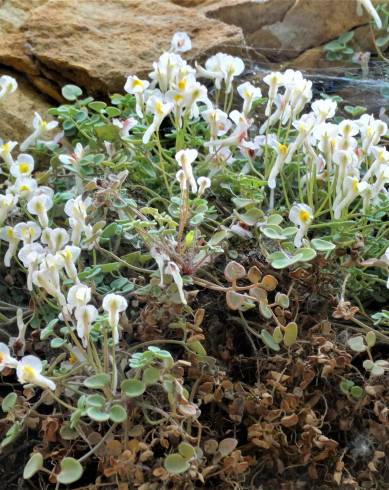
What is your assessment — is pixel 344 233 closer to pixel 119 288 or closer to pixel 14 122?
pixel 119 288

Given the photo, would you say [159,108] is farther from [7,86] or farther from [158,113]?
[7,86]

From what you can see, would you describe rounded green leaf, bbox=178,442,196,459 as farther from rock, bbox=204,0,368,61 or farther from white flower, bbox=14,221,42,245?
rock, bbox=204,0,368,61

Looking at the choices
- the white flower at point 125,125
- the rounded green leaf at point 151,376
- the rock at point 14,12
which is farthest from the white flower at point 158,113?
the rock at point 14,12

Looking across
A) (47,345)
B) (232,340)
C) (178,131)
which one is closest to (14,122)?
(178,131)

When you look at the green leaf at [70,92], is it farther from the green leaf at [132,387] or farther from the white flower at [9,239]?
the green leaf at [132,387]

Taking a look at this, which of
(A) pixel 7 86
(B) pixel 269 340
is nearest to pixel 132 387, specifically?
(B) pixel 269 340

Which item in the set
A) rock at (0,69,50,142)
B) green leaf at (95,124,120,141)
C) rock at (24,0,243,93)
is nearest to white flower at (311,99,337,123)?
green leaf at (95,124,120,141)
